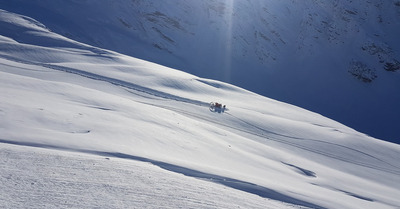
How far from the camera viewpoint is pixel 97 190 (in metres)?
3.83

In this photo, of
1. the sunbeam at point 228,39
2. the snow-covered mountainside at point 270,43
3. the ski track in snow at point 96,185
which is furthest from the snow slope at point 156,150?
the sunbeam at point 228,39

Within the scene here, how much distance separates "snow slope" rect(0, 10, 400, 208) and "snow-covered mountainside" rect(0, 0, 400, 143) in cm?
2072

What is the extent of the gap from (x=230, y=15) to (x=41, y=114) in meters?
40.4

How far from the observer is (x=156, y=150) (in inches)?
246

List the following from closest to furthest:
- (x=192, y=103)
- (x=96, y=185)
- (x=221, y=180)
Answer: (x=96, y=185) → (x=221, y=180) → (x=192, y=103)

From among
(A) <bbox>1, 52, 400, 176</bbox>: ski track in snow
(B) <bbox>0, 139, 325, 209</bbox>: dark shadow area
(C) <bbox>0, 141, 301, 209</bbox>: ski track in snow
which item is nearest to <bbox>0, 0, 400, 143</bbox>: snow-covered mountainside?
(A) <bbox>1, 52, 400, 176</bbox>: ski track in snow

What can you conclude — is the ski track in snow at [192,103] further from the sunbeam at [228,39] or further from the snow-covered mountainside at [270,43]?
the sunbeam at [228,39]

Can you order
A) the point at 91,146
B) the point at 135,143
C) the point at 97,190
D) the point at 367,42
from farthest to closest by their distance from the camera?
1. the point at 367,42
2. the point at 135,143
3. the point at 91,146
4. the point at 97,190

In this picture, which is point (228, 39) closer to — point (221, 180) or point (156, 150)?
point (156, 150)

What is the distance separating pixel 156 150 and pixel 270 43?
40689 millimetres

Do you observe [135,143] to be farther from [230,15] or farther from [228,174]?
[230,15]

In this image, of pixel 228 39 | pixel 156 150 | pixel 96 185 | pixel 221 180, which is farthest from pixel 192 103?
pixel 228 39

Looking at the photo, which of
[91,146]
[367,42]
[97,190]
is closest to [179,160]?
[91,146]

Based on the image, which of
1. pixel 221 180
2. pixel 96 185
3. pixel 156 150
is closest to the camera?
pixel 96 185
